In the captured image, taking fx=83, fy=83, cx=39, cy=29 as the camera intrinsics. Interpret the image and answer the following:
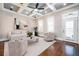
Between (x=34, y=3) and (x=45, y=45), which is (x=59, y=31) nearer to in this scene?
(x=45, y=45)

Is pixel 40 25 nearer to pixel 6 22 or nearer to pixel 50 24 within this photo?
pixel 50 24

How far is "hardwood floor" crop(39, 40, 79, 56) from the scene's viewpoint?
2.19 meters

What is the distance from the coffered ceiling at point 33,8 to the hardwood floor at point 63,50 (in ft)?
3.13

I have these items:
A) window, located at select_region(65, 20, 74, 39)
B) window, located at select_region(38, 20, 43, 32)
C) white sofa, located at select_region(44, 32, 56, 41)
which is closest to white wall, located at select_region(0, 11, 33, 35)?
window, located at select_region(38, 20, 43, 32)

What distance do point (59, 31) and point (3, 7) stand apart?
160cm

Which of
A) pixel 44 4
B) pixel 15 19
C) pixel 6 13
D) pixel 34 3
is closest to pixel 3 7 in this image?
pixel 6 13

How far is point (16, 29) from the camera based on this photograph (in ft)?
7.18

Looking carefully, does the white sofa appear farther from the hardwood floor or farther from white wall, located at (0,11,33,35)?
white wall, located at (0,11,33,35)

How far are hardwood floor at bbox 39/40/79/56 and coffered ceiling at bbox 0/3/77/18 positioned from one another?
3.13 ft

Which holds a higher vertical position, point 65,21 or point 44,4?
point 44,4

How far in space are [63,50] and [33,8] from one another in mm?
1380

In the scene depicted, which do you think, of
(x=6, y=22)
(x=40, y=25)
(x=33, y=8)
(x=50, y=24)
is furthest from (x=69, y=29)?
(x=6, y=22)

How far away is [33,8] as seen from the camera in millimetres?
2260

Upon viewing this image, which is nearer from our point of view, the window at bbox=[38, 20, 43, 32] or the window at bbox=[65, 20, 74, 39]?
the window at bbox=[65, 20, 74, 39]
